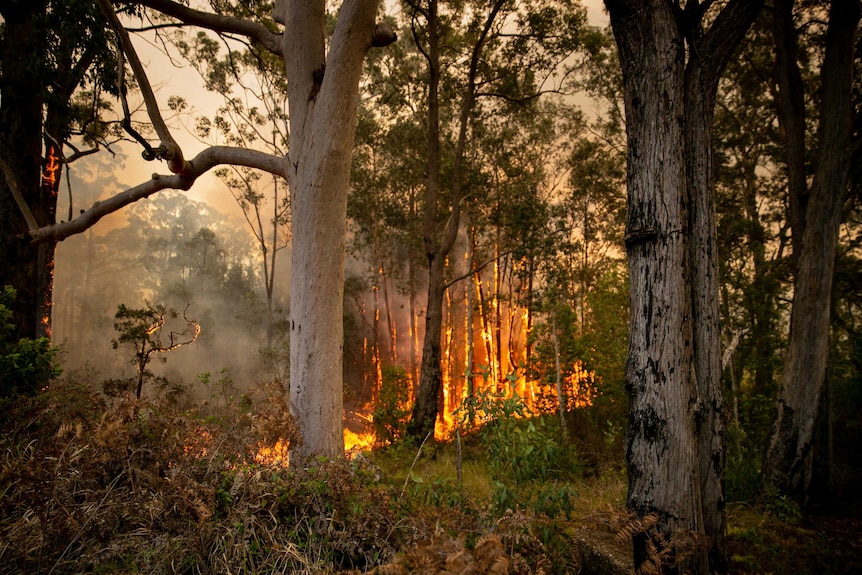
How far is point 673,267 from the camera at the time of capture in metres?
2.68

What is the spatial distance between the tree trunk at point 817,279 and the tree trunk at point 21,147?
31.8ft

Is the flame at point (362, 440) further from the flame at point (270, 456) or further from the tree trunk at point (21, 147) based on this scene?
the flame at point (270, 456)

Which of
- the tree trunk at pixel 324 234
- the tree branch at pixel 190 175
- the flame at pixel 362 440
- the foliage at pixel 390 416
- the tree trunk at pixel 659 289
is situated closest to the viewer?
the tree trunk at pixel 659 289

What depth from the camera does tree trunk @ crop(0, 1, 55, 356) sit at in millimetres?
6148

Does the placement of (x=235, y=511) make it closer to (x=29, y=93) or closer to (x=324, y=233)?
(x=324, y=233)

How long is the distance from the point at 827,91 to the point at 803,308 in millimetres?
2831

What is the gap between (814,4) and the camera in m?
7.57

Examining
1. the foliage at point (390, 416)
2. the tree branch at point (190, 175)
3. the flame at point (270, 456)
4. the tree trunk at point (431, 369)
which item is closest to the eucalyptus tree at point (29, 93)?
the tree branch at point (190, 175)

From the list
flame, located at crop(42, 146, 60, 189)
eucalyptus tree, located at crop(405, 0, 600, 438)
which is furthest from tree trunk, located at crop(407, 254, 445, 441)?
flame, located at crop(42, 146, 60, 189)

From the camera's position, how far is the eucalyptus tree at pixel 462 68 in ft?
34.4

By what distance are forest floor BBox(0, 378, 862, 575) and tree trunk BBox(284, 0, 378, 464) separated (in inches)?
33.5

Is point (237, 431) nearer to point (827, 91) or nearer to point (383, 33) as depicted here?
point (383, 33)

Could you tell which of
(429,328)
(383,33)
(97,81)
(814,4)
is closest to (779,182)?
(814,4)

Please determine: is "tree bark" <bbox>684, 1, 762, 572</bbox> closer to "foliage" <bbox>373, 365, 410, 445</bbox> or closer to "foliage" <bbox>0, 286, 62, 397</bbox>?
"foliage" <bbox>0, 286, 62, 397</bbox>
